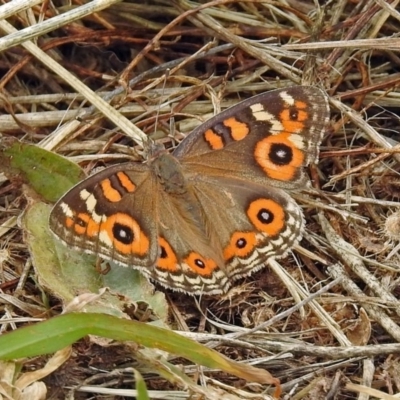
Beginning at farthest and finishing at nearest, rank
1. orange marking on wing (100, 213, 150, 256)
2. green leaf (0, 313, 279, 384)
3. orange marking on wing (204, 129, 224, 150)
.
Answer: orange marking on wing (204, 129, 224, 150) < orange marking on wing (100, 213, 150, 256) < green leaf (0, 313, 279, 384)

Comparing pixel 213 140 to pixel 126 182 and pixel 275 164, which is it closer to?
pixel 275 164

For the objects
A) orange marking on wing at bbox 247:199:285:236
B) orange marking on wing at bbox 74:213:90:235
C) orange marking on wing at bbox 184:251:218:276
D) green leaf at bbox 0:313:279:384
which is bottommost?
orange marking on wing at bbox 184:251:218:276

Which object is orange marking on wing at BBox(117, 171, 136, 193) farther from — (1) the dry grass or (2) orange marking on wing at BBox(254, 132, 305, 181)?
(2) orange marking on wing at BBox(254, 132, 305, 181)

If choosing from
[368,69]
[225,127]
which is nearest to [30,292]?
[225,127]

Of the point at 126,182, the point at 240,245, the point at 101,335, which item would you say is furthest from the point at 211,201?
the point at 101,335

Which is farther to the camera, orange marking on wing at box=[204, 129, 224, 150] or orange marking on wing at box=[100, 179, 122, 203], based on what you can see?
orange marking on wing at box=[204, 129, 224, 150]

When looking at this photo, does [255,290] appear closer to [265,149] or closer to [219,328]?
[219,328]

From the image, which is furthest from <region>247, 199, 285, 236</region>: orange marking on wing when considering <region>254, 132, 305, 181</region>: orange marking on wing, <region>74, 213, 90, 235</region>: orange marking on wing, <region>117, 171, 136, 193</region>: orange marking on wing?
<region>74, 213, 90, 235</region>: orange marking on wing
